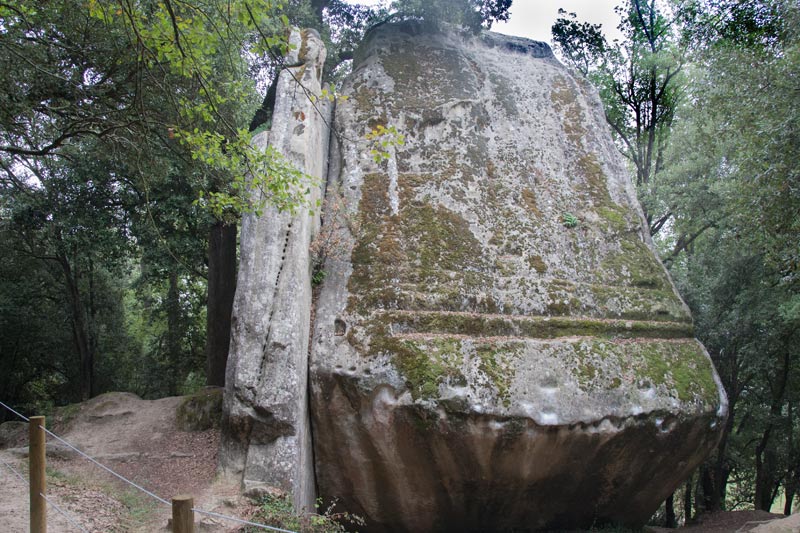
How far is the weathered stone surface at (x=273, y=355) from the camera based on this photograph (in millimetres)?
6219

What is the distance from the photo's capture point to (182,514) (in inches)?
119

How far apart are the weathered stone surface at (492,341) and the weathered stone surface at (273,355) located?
396mm

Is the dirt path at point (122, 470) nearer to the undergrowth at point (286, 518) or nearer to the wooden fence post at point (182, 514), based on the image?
the undergrowth at point (286, 518)

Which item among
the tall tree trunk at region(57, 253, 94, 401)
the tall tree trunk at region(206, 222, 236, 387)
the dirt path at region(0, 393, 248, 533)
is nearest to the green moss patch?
the dirt path at region(0, 393, 248, 533)

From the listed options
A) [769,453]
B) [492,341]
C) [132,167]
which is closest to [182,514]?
[492,341]

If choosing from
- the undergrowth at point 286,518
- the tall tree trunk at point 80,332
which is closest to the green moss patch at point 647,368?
the undergrowth at point 286,518

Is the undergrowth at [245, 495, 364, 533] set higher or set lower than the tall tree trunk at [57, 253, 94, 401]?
lower

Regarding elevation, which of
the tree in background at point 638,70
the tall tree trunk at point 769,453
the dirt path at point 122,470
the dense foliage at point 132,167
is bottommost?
the tall tree trunk at point 769,453

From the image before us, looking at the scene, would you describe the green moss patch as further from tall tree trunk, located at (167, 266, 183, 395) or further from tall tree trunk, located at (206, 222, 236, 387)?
tall tree trunk, located at (167, 266, 183, 395)

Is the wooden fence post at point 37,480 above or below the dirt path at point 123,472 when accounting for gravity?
above

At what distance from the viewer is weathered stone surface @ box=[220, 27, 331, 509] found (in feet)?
20.4

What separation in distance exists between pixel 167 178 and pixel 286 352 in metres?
4.78

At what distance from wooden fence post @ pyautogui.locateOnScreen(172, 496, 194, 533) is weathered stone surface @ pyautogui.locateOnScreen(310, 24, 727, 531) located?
3586 millimetres

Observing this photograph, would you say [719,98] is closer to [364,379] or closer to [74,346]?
[364,379]
